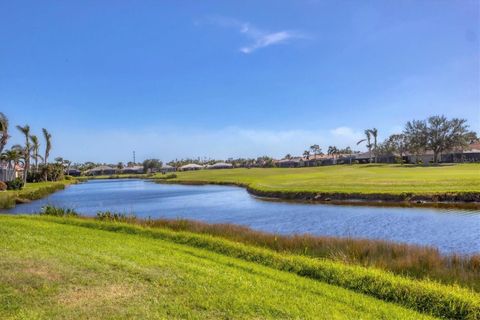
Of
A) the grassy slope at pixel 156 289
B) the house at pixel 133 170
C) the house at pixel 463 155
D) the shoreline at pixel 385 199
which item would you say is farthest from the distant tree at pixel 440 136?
the house at pixel 133 170

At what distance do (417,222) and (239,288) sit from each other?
20205 mm

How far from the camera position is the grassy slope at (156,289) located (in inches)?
303

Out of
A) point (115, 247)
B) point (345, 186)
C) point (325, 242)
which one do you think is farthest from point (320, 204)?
point (115, 247)

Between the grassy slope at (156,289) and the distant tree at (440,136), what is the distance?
308ft

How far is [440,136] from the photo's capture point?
9631 centimetres

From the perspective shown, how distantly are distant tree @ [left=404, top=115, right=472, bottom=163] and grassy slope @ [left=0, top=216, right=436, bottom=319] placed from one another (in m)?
94.0

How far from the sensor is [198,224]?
861 inches

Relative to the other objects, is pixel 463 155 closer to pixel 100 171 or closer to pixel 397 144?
pixel 397 144

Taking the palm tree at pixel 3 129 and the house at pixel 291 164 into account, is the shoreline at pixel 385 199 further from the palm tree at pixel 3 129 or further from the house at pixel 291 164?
the house at pixel 291 164

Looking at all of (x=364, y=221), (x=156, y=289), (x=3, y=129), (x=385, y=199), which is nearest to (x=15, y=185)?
(x=3, y=129)

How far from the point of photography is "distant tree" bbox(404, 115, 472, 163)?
310 ft

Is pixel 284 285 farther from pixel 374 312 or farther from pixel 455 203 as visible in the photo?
pixel 455 203

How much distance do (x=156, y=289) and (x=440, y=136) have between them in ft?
326

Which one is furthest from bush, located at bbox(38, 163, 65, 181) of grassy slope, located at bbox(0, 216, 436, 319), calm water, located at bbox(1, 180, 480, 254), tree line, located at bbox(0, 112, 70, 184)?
grassy slope, located at bbox(0, 216, 436, 319)
